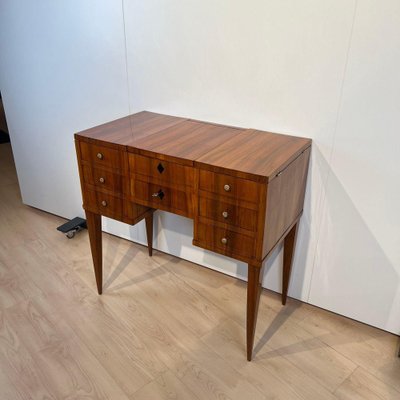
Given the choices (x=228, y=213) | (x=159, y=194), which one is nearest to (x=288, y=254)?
(x=228, y=213)

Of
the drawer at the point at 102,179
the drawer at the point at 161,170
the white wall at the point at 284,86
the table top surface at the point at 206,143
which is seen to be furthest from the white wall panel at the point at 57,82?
the drawer at the point at 161,170

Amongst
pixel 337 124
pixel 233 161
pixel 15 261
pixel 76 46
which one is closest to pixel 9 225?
pixel 15 261

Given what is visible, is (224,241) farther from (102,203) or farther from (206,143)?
(102,203)

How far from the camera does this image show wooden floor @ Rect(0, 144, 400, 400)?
54.6 inches

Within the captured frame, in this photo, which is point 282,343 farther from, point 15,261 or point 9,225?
point 9,225

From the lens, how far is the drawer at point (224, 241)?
1.28 metres

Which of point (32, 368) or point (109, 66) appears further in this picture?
point (109, 66)

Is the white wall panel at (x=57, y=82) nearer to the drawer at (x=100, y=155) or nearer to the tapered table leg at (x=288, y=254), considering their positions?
the drawer at (x=100, y=155)

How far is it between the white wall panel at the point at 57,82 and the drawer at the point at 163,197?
0.62 meters

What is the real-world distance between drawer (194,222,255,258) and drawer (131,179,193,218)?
80 mm

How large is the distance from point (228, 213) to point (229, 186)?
0.10 meters

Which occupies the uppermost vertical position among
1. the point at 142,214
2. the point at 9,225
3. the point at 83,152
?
the point at 83,152

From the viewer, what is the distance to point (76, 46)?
1.93m

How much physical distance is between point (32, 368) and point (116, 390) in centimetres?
34
